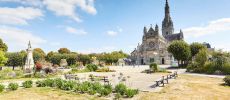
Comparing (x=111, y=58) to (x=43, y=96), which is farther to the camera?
(x=111, y=58)

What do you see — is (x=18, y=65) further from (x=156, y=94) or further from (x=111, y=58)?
(x=156, y=94)

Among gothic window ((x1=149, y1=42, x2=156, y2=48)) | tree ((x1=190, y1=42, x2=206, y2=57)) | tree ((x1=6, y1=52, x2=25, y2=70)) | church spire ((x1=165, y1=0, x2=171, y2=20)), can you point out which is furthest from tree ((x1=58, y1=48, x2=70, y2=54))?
tree ((x1=190, y1=42, x2=206, y2=57))

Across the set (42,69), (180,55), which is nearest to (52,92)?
(42,69)

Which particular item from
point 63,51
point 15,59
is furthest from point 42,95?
point 63,51

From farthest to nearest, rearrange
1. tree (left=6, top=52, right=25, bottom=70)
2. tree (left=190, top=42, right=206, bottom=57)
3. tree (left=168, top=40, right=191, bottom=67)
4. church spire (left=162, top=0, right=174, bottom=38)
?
church spire (left=162, top=0, right=174, bottom=38), tree (left=6, top=52, right=25, bottom=70), tree (left=190, top=42, right=206, bottom=57), tree (left=168, top=40, right=191, bottom=67)

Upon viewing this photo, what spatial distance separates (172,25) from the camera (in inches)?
3935

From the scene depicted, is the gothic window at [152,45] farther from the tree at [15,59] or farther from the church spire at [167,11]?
the tree at [15,59]

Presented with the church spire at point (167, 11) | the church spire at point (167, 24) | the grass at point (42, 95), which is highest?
the church spire at point (167, 11)

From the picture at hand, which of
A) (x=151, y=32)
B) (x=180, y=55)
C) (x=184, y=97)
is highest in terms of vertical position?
(x=151, y=32)

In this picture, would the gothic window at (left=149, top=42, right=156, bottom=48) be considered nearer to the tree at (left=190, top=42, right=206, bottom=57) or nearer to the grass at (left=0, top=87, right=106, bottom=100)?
the tree at (left=190, top=42, right=206, bottom=57)

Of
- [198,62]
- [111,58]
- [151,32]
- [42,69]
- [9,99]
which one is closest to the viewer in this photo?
[9,99]

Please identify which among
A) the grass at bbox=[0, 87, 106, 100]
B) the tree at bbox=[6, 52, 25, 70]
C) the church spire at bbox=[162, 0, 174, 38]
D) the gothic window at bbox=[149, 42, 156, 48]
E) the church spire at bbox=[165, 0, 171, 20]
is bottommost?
the grass at bbox=[0, 87, 106, 100]

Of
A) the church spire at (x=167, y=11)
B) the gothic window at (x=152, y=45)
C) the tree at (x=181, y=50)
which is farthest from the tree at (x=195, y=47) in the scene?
the church spire at (x=167, y=11)

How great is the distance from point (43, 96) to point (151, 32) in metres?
69.4
